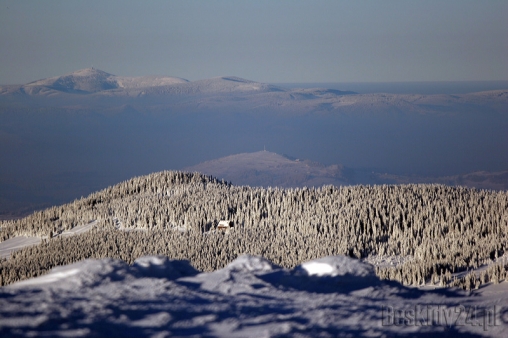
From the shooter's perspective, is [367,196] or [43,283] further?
[367,196]

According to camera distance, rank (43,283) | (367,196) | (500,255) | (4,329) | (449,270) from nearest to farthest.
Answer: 1. (4,329)
2. (43,283)
3. (449,270)
4. (500,255)
5. (367,196)

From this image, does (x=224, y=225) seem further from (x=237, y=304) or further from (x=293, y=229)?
(x=237, y=304)

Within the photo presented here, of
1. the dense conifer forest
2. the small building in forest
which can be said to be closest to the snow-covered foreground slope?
the dense conifer forest

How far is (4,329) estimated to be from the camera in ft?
106

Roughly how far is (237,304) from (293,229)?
2014 inches

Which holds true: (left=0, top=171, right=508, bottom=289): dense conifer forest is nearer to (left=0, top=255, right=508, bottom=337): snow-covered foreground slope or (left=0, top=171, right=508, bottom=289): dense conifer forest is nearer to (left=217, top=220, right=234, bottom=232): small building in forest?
(left=217, top=220, right=234, bottom=232): small building in forest

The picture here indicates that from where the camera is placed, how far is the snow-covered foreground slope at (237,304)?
33.1 m

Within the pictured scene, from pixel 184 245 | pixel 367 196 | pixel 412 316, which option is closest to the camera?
pixel 412 316

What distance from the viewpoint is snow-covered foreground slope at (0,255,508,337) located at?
3306 centimetres

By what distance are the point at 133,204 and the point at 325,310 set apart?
7896 centimetres

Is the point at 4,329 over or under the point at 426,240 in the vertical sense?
over

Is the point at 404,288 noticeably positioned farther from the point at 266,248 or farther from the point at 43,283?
the point at 266,248

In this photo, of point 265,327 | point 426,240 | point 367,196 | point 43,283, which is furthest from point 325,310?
point 367,196

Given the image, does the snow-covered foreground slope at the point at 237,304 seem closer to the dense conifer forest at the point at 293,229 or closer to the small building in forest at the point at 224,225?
the dense conifer forest at the point at 293,229
